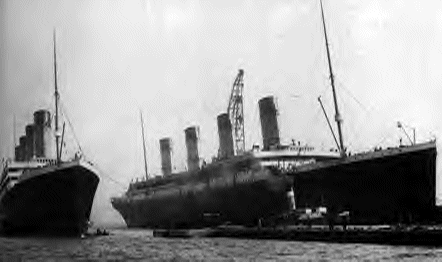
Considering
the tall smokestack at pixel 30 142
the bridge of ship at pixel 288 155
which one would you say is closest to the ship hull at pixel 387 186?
the bridge of ship at pixel 288 155

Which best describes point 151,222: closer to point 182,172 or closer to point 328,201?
point 182,172

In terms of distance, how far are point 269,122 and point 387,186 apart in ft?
88.1

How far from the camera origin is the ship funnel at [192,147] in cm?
9614

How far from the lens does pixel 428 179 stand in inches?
1992

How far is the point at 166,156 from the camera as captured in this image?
348ft

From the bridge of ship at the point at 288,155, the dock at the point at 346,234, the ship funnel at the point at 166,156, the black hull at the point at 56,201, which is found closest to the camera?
the dock at the point at 346,234

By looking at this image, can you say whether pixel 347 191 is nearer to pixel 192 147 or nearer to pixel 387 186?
pixel 387 186

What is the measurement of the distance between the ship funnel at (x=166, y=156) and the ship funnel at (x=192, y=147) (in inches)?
320

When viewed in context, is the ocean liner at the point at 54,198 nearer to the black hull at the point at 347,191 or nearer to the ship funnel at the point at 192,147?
the black hull at the point at 347,191

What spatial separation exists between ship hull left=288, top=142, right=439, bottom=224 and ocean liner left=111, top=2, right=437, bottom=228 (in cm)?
9

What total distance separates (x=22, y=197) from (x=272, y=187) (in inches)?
1221

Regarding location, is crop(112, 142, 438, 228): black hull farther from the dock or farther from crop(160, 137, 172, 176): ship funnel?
crop(160, 137, 172, 176): ship funnel

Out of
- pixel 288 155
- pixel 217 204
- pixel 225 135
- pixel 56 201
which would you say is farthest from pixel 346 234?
pixel 225 135

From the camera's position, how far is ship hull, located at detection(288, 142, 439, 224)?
50.6 metres
